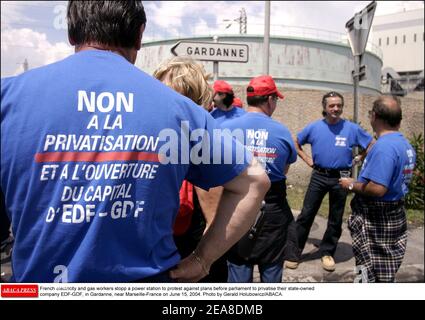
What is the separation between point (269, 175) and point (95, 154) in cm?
195

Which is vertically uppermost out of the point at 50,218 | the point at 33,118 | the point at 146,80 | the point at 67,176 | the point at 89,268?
the point at 146,80

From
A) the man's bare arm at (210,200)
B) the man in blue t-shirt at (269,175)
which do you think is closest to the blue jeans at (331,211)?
the man in blue t-shirt at (269,175)

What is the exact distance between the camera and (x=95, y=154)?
108 centimetres

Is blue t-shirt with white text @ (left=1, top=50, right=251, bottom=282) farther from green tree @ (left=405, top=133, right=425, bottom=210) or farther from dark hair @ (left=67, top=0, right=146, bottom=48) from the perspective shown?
green tree @ (left=405, top=133, right=425, bottom=210)

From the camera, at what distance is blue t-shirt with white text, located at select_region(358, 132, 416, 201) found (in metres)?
2.66

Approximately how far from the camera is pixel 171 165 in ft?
3.90

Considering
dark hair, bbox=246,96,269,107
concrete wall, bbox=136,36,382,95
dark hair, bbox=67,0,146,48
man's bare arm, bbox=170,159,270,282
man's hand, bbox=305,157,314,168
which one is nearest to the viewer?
dark hair, bbox=67,0,146,48

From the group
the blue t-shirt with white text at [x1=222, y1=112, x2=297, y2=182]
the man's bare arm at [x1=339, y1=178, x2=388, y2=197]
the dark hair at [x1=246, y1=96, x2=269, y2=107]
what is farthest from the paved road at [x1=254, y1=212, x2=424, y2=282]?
the dark hair at [x1=246, y1=96, x2=269, y2=107]

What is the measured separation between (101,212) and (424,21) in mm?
35827

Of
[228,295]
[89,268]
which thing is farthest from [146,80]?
[228,295]

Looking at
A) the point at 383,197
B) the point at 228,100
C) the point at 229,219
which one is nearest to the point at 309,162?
the point at 228,100

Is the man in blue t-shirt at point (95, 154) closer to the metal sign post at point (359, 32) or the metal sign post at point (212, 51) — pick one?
the metal sign post at point (212, 51)

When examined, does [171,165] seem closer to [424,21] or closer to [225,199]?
[225,199]

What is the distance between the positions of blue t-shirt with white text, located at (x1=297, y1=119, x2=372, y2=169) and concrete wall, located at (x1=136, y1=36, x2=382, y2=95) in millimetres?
10762
